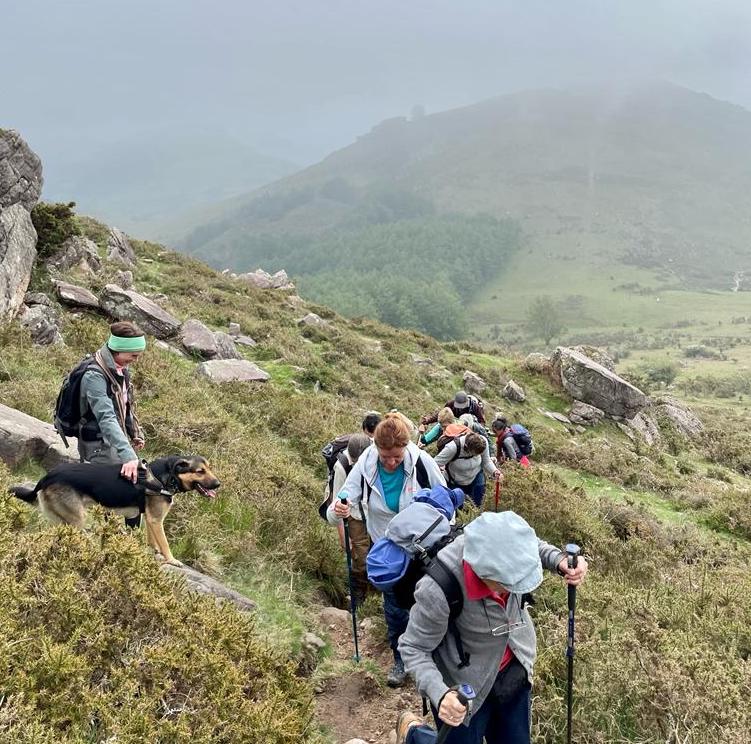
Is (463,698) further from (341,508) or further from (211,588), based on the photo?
(211,588)

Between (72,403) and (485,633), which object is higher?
(72,403)

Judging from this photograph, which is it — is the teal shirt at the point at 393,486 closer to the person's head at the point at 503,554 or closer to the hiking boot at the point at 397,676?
the hiking boot at the point at 397,676

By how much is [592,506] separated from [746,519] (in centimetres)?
385

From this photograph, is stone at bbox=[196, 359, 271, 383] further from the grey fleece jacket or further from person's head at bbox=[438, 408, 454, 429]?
the grey fleece jacket

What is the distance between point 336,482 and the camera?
555 cm

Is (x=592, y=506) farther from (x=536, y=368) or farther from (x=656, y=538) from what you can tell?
(x=536, y=368)

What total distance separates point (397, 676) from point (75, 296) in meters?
12.6

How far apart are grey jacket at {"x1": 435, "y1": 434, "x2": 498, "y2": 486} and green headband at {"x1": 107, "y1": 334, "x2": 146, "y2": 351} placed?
155 inches

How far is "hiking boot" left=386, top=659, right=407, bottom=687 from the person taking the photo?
4.77 meters

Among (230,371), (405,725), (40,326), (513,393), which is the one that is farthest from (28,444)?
(513,393)

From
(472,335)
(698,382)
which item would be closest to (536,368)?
(698,382)

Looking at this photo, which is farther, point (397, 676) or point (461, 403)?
point (461, 403)

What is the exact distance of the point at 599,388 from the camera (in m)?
21.0

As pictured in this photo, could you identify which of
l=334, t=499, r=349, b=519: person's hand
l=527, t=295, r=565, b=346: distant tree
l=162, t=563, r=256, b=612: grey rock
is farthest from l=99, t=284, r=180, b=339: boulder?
l=527, t=295, r=565, b=346: distant tree
